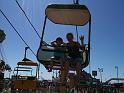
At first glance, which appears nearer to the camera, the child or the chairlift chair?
the chairlift chair

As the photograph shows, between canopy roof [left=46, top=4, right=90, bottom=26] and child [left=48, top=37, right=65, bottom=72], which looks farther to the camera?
child [left=48, top=37, right=65, bottom=72]

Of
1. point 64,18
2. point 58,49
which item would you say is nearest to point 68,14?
point 64,18

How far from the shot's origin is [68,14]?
9.75 meters

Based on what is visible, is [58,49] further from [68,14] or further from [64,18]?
[64,18]

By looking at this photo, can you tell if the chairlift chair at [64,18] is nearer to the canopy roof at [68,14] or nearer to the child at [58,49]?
the canopy roof at [68,14]

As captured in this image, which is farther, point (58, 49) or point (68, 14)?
point (68, 14)

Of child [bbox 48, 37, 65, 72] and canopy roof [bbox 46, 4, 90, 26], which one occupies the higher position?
canopy roof [bbox 46, 4, 90, 26]

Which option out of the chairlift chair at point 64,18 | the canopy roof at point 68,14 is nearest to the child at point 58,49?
the chairlift chair at point 64,18

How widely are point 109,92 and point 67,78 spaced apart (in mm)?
3910

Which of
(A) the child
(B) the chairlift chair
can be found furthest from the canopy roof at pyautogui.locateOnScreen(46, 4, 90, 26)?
(A) the child

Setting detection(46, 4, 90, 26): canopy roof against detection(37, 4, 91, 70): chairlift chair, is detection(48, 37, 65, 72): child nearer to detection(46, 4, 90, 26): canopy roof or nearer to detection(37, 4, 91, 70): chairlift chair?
detection(37, 4, 91, 70): chairlift chair

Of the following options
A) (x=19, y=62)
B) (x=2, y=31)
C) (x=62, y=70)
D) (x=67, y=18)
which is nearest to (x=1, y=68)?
(x=19, y=62)

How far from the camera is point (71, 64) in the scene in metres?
9.16

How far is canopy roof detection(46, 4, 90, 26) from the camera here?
9.02 m
